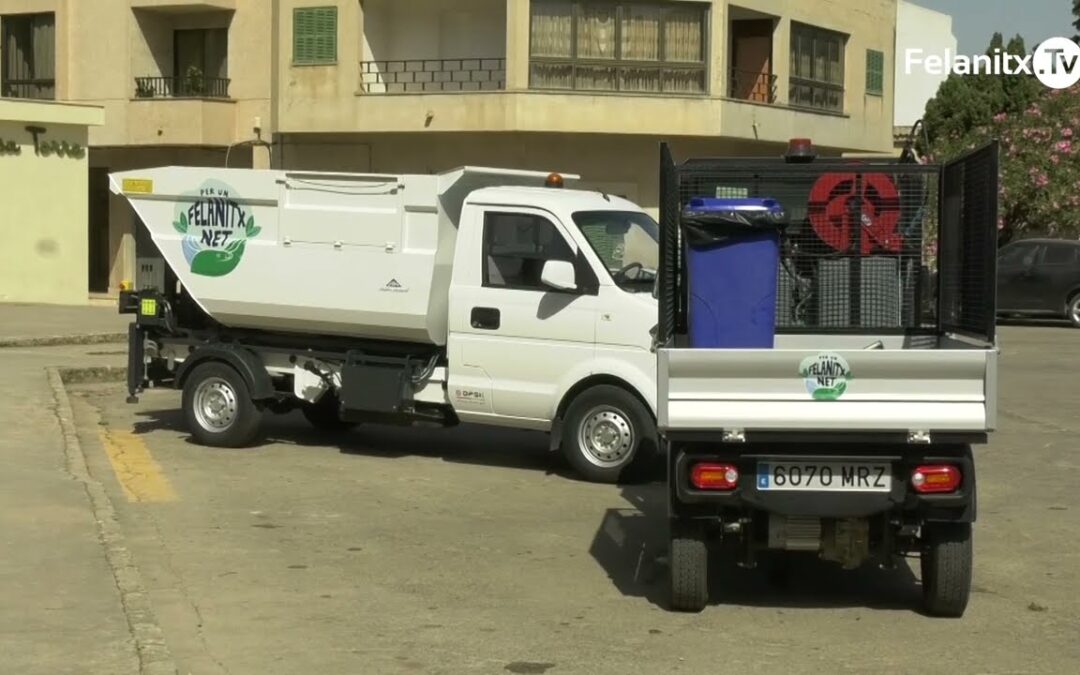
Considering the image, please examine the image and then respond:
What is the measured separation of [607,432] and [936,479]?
4787 millimetres

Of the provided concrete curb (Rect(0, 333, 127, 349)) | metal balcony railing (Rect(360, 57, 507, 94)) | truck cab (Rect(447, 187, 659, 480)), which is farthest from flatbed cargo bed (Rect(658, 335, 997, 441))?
metal balcony railing (Rect(360, 57, 507, 94))

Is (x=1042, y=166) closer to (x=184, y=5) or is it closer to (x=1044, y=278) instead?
Answer: (x=1044, y=278)

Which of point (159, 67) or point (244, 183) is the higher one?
point (159, 67)

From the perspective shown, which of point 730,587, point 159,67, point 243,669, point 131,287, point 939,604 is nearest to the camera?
point 243,669

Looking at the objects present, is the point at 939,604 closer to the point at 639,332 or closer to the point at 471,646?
the point at 471,646

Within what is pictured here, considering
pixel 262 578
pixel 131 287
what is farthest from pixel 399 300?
pixel 262 578

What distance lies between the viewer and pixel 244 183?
44.8 feet

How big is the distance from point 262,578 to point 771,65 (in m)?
27.5

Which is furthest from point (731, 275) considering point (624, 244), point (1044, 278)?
point (1044, 278)

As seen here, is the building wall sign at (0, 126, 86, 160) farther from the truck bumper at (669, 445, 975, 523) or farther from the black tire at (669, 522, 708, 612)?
the truck bumper at (669, 445, 975, 523)

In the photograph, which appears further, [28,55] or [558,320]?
[28,55]

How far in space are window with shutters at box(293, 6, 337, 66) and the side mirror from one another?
22256mm

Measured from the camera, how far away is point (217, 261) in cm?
Answer: 1374

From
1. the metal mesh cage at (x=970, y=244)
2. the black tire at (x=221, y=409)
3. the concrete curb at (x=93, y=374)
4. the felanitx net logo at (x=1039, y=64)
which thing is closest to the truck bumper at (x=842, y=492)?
the metal mesh cage at (x=970, y=244)
